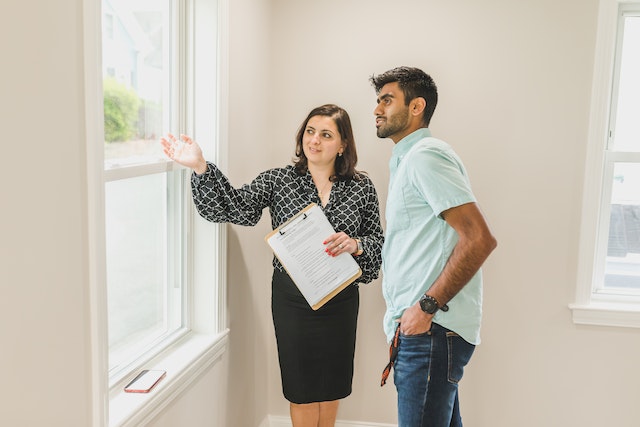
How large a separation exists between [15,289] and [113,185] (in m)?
0.57

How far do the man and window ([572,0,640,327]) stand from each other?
1103mm

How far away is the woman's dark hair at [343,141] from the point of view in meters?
2.24

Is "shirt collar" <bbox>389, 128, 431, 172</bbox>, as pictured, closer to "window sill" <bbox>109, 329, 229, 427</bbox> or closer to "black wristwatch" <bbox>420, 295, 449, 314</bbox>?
"black wristwatch" <bbox>420, 295, 449, 314</bbox>

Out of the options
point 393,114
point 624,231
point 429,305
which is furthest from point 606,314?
point 393,114

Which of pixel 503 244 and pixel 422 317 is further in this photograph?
pixel 503 244

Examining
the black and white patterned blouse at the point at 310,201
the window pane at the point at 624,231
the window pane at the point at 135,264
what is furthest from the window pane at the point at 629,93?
the window pane at the point at 135,264

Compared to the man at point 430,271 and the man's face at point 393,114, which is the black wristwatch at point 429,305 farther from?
the man's face at point 393,114

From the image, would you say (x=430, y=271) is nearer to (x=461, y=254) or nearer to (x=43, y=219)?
(x=461, y=254)

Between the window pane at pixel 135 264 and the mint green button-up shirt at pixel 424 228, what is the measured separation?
2.27 ft

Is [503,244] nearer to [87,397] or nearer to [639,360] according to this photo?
[639,360]

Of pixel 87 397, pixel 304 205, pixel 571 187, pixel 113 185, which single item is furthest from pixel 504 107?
pixel 87 397

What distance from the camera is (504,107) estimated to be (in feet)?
8.62

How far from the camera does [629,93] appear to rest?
2635mm

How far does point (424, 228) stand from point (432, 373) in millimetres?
395
